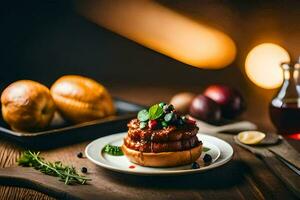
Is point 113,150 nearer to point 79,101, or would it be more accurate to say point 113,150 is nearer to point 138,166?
point 138,166

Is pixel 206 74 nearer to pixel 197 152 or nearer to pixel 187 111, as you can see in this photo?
pixel 187 111

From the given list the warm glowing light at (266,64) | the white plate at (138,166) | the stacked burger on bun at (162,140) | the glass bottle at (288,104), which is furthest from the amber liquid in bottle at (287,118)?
the warm glowing light at (266,64)

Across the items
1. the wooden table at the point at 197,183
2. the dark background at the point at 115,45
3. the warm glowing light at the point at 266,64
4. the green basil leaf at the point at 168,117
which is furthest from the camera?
the warm glowing light at the point at 266,64

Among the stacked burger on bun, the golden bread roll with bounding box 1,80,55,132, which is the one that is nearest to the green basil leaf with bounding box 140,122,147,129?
the stacked burger on bun

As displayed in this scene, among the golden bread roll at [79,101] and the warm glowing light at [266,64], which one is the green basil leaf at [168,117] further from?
the warm glowing light at [266,64]

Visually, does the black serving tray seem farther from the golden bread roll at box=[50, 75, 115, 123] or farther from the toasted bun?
the toasted bun

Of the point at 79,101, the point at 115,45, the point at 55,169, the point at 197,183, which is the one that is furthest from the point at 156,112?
the point at 115,45
